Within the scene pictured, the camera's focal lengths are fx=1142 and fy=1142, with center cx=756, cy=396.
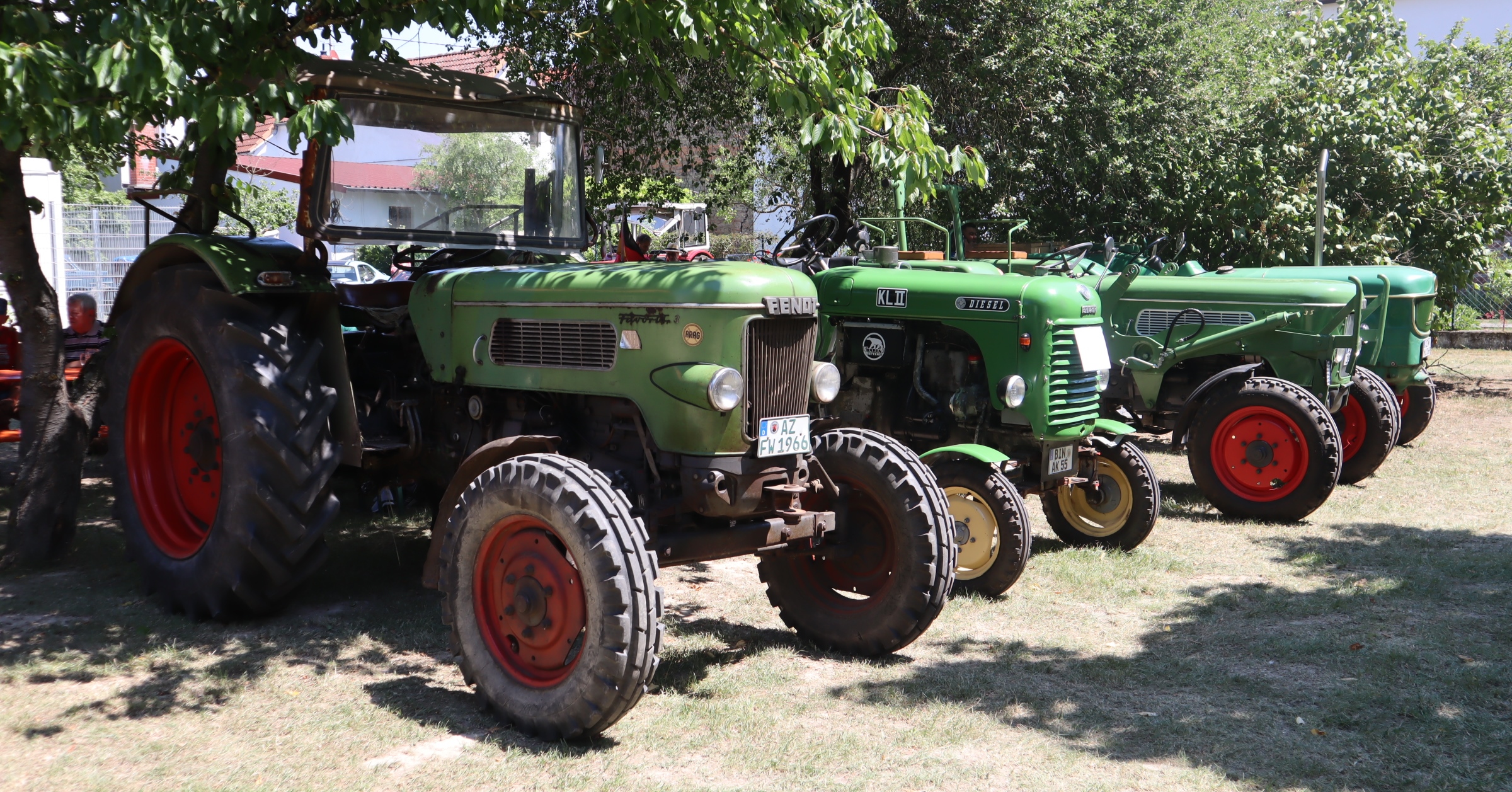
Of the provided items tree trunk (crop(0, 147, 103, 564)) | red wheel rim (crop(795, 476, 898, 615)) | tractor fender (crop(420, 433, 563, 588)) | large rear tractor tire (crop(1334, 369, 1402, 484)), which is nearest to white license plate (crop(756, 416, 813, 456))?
red wheel rim (crop(795, 476, 898, 615))

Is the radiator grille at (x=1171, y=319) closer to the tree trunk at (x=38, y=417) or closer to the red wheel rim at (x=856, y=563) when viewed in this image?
the red wheel rim at (x=856, y=563)

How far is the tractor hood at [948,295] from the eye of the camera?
596cm

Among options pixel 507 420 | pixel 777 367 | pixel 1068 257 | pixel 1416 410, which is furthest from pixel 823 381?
pixel 1416 410

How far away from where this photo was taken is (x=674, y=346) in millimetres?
3963

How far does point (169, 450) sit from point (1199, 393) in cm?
647

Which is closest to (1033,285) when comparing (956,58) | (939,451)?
(939,451)

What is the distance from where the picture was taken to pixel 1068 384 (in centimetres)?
604

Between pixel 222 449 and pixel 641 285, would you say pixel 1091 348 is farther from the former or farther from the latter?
pixel 222 449

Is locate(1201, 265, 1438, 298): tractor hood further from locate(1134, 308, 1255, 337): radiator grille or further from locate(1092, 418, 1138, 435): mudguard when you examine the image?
locate(1092, 418, 1138, 435): mudguard

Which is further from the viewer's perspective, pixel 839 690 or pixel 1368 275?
pixel 1368 275

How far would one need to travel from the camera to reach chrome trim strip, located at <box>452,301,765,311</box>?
3920 millimetres

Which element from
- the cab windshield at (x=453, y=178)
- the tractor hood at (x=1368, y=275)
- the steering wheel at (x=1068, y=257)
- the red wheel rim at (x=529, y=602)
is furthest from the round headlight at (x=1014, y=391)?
the tractor hood at (x=1368, y=275)

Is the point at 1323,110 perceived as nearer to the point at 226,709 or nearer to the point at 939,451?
the point at 939,451

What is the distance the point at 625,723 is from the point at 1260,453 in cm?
544
